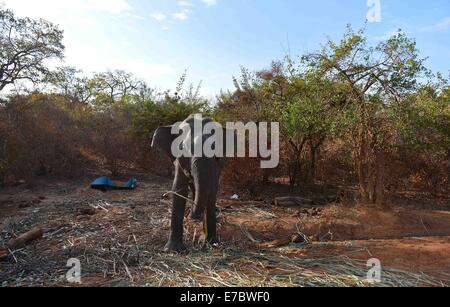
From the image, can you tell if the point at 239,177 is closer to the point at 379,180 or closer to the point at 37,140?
the point at 379,180

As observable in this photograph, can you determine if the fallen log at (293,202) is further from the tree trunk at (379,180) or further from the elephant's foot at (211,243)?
the elephant's foot at (211,243)

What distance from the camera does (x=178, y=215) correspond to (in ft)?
19.3

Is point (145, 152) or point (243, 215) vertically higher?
point (145, 152)

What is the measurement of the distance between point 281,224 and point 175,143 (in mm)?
2767

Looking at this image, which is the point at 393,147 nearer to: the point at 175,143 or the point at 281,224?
the point at 281,224

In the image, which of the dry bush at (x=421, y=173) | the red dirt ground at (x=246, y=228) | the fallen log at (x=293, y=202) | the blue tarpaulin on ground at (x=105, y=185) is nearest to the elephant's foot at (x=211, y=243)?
the red dirt ground at (x=246, y=228)

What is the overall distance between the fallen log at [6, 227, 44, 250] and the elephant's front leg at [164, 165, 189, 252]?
2455 millimetres

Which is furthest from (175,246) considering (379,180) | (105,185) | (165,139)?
(105,185)

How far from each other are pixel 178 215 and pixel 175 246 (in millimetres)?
445

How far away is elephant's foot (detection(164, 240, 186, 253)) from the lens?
5.68m

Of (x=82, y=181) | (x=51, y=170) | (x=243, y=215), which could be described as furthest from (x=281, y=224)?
(x=51, y=170)

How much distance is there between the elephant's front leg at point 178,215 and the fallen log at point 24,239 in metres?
2.46
